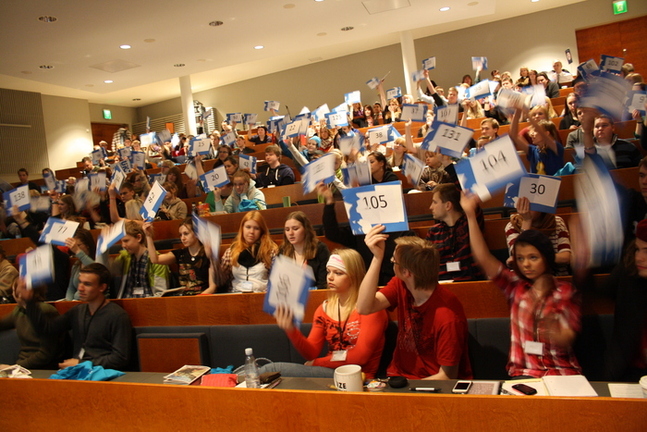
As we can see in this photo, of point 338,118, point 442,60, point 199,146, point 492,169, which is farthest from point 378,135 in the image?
point 442,60

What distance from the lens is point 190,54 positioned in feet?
27.8

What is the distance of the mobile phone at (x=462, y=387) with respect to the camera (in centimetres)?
153

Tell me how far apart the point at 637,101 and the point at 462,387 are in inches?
128

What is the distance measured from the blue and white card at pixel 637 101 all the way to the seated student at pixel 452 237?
1.94m

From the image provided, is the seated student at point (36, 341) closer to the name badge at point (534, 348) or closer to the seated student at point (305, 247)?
the seated student at point (305, 247)

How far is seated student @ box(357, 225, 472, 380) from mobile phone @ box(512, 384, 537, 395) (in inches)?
15.3

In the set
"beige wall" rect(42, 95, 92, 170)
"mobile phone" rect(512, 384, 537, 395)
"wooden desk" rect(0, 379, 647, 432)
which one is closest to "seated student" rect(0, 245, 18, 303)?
"wooden desk" rect(0, 379, 647, 432)

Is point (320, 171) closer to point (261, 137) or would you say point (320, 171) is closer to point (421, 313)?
point (421, 313)

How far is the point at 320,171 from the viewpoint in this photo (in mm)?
3072

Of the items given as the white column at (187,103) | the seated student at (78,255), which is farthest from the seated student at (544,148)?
the white column at (187,103)

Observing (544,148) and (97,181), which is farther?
(97,181)

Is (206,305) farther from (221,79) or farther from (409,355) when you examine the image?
(221,79)

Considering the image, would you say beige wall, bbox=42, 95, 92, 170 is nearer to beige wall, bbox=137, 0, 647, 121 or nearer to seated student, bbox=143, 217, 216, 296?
beige wall, bbox=137, 0, 647, 121

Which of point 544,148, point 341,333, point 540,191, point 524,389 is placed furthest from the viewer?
point 544,148
